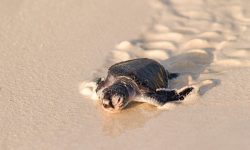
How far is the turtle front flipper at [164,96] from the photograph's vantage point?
13.7 feet

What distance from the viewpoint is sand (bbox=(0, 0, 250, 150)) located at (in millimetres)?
3908

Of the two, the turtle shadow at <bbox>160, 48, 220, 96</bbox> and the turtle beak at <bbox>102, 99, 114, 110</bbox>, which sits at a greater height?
the turtle shadow at <bbox>160, 48, 220, 96</bbox>

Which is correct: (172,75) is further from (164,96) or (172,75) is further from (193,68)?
(164,96)

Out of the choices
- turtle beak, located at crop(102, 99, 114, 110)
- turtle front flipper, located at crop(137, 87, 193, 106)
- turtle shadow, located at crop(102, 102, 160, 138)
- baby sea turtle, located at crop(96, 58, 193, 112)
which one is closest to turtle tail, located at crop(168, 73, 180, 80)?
baby sea turtle, located at crop(96, 58, 193, 112)

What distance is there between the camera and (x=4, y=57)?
5.16 metres

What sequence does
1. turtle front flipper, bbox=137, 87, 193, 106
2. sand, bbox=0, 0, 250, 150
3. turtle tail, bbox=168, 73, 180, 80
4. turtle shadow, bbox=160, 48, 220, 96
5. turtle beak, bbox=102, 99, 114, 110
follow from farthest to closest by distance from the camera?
turtle tail, bbox=168, 73, 180, 80 < turtle shadow, bbox=160, 48, 220, 96 < turtle front flipper, bbox=137, 87, 193, 106 < turtle beak, bbox=102, 99, 114, 110 < sand, bbox=0, 0, 250, 150

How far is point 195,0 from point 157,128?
8.67 ft

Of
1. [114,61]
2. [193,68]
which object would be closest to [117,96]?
[114,61]

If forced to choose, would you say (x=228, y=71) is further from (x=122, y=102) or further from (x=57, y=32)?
(x=57, y=32)

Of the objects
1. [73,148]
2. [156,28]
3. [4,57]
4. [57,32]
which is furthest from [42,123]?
[156,28]

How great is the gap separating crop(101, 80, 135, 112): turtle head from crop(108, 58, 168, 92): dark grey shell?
4.2 inches

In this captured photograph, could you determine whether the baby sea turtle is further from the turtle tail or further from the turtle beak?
the turtle tail

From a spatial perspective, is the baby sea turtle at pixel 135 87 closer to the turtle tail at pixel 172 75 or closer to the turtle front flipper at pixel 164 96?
the turtle front flipper at pixel 164 96

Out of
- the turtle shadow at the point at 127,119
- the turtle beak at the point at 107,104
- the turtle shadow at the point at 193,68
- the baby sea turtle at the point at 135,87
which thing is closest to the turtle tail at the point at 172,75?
the turtle shadow at the point at 193,68
